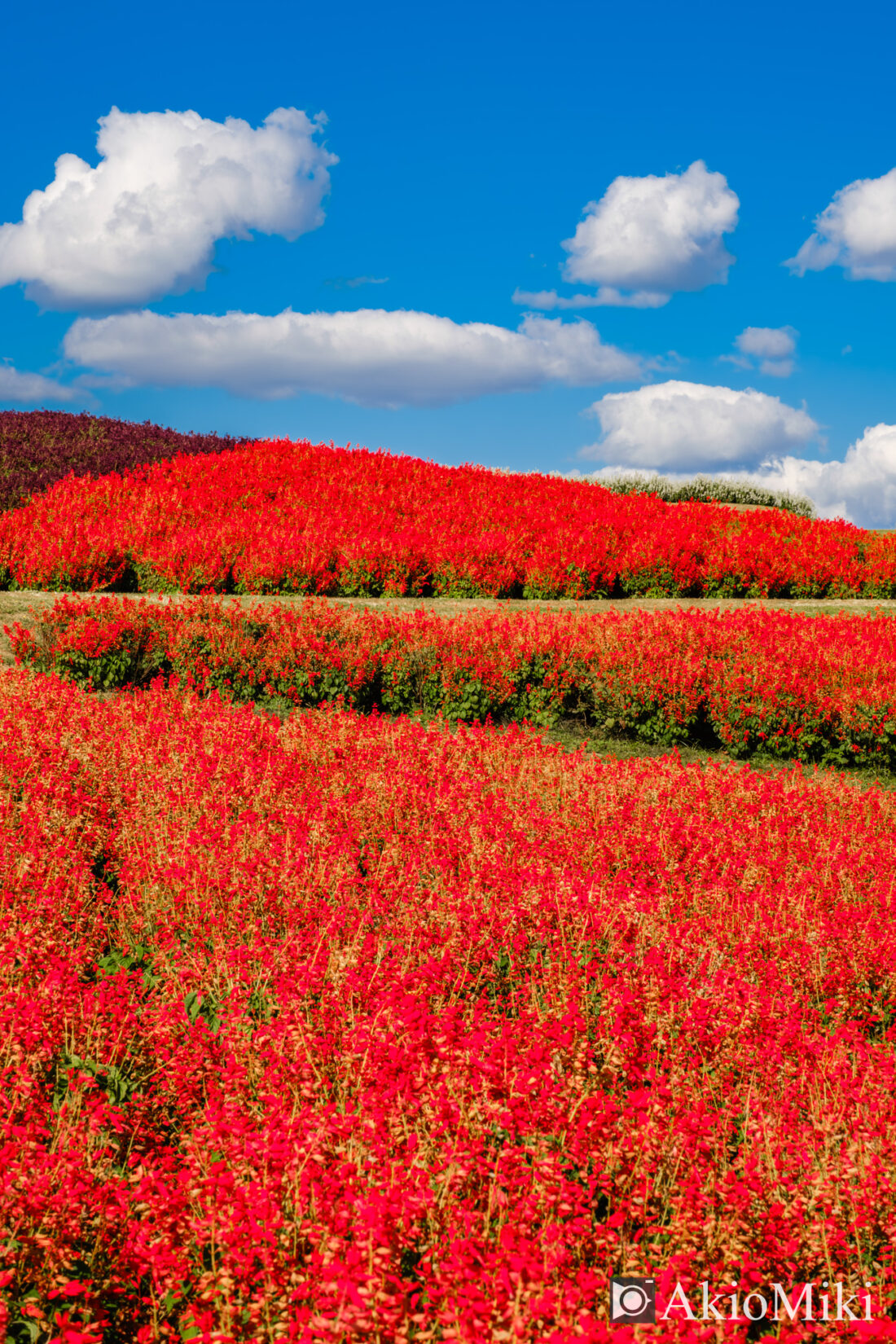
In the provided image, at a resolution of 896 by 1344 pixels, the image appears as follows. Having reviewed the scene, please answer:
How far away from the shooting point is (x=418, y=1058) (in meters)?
2.69

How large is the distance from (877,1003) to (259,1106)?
277 centimetres

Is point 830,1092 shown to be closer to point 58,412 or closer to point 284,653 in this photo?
point 284,653

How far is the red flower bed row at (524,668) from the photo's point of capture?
8797mm

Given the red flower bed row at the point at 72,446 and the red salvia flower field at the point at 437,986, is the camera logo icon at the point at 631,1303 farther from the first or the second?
the red flower bed row at the point at 72,446

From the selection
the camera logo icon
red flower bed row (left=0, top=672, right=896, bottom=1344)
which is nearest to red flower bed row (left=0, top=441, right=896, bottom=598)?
red flower bed row (left=0, top=672, right=896, bottom=1344)

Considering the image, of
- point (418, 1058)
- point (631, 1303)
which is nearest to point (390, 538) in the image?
point (418, 1058)

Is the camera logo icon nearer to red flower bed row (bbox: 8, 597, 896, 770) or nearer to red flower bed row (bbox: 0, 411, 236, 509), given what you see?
red flower bed row (bbox: 8, 597, 896, 770)

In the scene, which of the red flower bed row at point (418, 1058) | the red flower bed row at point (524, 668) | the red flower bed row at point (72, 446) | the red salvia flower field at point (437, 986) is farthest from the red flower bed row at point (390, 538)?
the red flower bed row at point (418, 1058)

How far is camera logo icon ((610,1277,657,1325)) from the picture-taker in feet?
6.49

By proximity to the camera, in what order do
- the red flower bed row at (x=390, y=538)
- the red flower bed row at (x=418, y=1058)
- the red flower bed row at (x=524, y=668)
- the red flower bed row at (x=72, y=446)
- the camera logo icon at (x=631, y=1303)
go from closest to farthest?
the camera logo icon at (x=631, y=1303) → the red flower bed row at (x=418, y=1058) → the red flower bed row at (x=524, y=668) → the red flower bed row at (x=390, y=538) → the red flower bed row at (x=72, y=446)

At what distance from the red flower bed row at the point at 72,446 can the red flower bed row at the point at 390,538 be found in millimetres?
776

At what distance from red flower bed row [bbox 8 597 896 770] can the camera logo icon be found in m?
6.98

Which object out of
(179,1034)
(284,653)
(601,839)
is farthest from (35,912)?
(284,653)

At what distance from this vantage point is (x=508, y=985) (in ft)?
12.7
